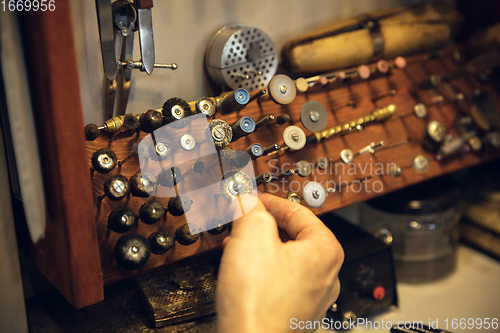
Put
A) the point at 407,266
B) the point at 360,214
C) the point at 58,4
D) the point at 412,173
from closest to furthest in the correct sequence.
Result: the point at 58,4
the point at 412,173
the point at 407,266
the point at 360,214

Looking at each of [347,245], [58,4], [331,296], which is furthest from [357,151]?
[58,4]

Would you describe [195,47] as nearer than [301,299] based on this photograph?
No

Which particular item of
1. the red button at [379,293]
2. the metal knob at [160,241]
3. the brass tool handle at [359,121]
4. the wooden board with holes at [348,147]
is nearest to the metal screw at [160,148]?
the wooden board with holes at [348,147]

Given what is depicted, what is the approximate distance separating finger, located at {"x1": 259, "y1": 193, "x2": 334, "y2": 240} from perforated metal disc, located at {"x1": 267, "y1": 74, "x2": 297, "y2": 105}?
9.2 inches

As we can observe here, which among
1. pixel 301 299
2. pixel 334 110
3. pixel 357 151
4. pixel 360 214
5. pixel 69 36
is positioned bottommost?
pixel 360 214

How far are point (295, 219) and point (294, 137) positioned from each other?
24cm

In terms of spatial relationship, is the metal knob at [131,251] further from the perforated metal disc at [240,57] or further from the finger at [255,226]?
the perforated metal disc at [240,57]

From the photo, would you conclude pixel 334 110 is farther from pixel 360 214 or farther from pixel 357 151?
pixel 360 214

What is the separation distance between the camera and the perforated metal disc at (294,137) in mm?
833

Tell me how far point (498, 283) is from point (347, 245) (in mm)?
549

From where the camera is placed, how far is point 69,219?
543mm

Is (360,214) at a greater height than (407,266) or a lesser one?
greater

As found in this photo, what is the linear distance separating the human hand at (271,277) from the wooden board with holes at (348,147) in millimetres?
208

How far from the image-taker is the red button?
37.1 inches
